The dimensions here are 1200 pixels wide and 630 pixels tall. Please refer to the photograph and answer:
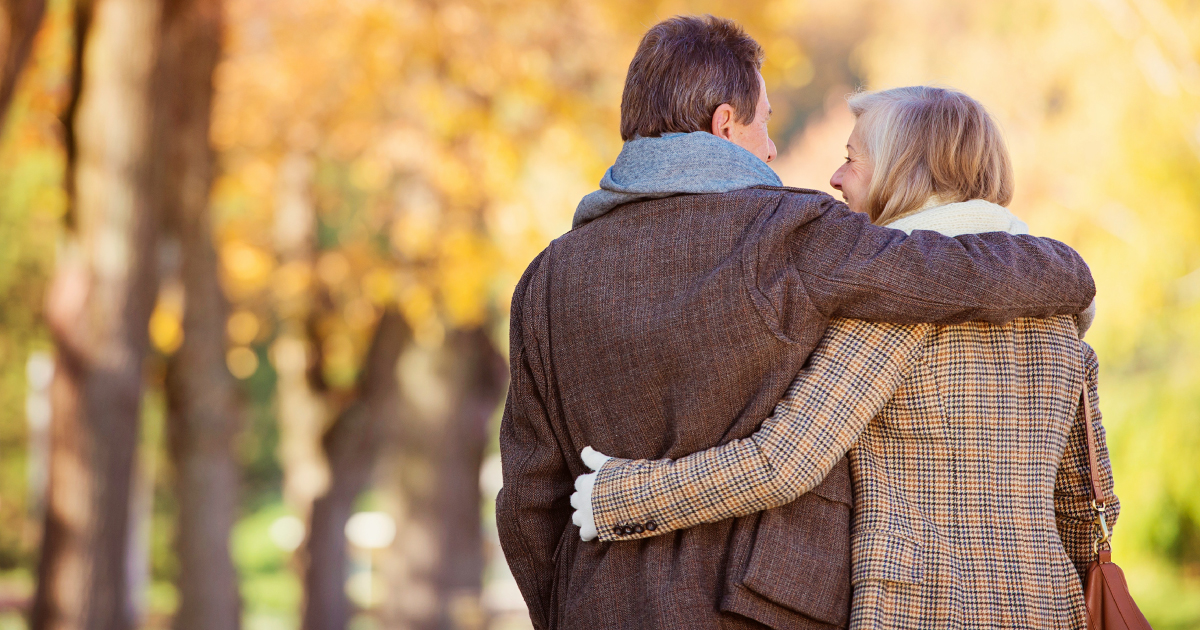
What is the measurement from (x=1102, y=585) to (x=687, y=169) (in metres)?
0.98

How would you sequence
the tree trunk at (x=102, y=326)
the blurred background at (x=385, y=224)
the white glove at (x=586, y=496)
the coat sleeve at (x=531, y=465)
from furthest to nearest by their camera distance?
the blurred background at (x=385, y=224) < the tree trunk at (x=102, y=326) < the coat sleeve at (x=531, y=465) < the white glove at (x=586, y=496)

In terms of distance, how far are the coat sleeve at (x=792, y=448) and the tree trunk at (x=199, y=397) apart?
5.69 metres

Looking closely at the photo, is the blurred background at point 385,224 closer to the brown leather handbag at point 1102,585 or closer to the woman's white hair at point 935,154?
the woman's white hair at point 935,154

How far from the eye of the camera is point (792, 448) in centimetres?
177

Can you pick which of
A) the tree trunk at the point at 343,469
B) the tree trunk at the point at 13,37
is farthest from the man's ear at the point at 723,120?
the tree trunk at the point at 343,469


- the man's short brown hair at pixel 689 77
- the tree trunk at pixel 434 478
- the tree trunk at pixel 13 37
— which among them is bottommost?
the tree trunk at pixel 434 478

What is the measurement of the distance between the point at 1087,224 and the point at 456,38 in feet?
14.6

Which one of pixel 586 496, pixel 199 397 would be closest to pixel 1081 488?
pixel 586 496

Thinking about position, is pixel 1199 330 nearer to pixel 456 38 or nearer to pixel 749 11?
pixel 749 11

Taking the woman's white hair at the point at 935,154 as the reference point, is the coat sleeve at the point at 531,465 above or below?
below

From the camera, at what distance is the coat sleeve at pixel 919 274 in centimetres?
178

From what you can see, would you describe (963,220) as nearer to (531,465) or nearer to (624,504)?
(624,504)

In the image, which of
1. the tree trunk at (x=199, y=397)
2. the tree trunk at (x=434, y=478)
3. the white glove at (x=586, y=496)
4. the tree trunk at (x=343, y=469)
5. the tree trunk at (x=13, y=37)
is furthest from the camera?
the tree trunk at (x=343, y=469)

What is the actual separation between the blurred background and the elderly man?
8.33ft
